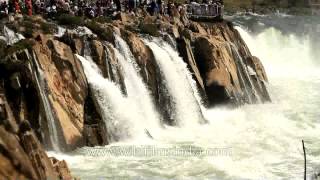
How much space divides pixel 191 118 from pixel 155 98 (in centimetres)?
240

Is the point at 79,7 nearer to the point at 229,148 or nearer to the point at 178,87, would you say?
the point at 178,87

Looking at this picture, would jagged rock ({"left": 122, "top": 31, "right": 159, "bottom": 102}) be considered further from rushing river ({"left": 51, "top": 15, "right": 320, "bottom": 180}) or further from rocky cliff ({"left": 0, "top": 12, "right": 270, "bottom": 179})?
rushing river ({"left": 51, "top": 15, "right": 320, "bottom": 180})

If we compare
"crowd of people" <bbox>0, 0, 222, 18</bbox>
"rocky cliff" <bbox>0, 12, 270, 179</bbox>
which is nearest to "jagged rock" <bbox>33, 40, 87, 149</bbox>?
"rocky cliff" <bbox>0, 12, 270, 179</bbox>

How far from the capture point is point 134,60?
3241 cm

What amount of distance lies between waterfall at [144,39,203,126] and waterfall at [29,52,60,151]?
9.50 m

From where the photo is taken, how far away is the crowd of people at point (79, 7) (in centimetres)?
3250

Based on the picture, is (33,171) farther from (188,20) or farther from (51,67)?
(188,20)

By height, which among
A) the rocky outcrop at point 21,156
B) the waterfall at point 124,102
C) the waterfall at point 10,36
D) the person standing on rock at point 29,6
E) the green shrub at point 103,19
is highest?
the person standing on rock at point 29,6

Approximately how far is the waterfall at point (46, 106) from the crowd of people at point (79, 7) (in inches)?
258

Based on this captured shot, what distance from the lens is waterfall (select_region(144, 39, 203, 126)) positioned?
33250 mm

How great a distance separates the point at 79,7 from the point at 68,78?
10.8m

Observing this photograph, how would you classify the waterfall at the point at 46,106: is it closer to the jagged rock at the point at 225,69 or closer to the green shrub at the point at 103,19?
the green shrub at the point at 103,19

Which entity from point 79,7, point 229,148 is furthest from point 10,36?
point 229,148

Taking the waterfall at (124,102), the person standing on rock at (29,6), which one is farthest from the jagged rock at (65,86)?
the person standing on rock at (29,6)
